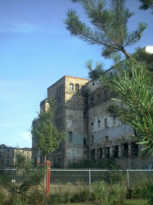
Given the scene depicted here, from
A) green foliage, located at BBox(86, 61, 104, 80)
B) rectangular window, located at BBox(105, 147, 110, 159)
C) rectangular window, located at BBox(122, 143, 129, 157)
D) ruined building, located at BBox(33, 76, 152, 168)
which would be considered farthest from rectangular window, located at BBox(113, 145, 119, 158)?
green foliage, located at BBox(86, 61, 104, 80)

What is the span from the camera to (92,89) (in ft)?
153

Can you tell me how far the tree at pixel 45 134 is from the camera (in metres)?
28.7

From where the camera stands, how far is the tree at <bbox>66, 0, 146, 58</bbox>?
11125mm

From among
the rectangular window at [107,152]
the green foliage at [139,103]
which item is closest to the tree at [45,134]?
the rectangular window at [107,152]

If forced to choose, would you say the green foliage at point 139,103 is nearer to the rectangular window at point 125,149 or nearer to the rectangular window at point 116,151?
the rectangular window at point 125,149

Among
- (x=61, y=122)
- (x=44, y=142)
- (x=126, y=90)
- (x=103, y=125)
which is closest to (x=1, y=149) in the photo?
(x=61, y=122)

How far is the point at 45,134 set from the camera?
29.8m

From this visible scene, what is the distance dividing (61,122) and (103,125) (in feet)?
27.9

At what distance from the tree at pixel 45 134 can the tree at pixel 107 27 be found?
18237 mm

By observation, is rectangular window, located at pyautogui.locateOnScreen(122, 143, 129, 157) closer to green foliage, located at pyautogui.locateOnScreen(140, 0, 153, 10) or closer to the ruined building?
the ruined building

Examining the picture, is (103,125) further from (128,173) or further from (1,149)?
(1,149)

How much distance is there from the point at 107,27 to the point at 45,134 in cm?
2009

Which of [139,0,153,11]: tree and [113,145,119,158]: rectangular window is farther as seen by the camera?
[113,145,119,158]: rectangular window

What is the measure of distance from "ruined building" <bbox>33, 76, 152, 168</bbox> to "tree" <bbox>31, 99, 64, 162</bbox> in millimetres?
9409
